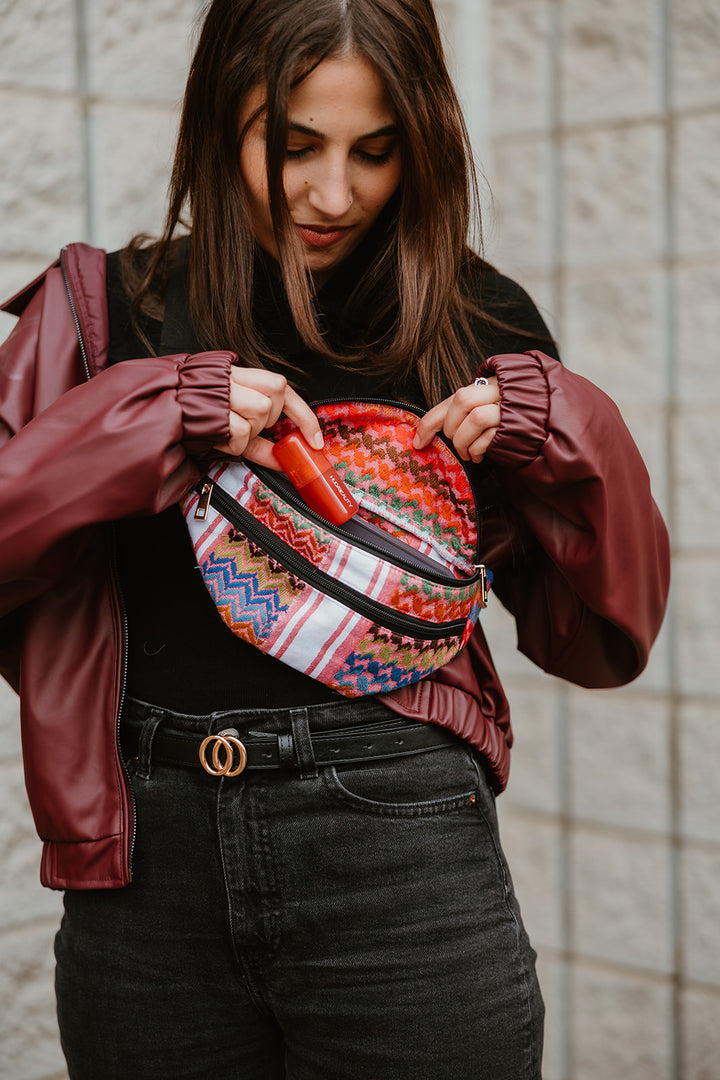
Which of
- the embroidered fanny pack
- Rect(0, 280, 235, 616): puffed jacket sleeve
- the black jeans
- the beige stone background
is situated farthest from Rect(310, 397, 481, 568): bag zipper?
the beige stone background

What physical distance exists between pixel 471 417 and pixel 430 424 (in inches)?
2.0

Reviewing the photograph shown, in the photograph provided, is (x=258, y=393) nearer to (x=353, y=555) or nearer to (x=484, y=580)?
(x=353, y=555)

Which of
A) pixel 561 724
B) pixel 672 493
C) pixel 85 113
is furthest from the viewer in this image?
pixel 561 724

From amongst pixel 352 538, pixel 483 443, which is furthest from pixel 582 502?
pixel 352 538

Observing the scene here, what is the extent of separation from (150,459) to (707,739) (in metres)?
1.44

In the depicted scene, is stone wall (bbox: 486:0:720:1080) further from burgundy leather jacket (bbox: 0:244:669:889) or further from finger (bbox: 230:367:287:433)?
finger (bbox: 230:367:287:433)

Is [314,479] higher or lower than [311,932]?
higher

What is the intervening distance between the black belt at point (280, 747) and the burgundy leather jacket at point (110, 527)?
1.1 inches

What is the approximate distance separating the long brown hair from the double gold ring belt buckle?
0.36 meters

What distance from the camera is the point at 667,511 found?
203 centimetres

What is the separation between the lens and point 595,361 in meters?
2.08

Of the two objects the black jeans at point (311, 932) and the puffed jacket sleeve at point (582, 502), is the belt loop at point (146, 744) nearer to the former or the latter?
the black jeans at point (311, 932)

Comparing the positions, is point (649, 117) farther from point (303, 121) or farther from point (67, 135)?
point (303, 121)

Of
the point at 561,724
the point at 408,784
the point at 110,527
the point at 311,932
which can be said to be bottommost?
the point at 561,724
